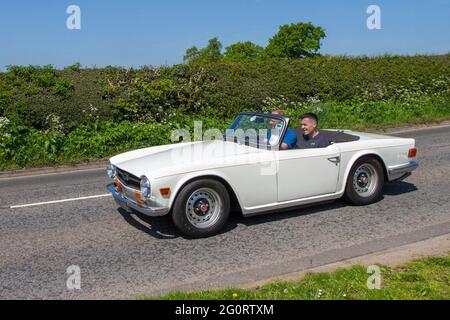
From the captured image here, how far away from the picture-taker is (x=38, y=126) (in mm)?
13664

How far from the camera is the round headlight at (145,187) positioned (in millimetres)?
5708

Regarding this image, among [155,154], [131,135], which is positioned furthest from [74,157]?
[155,154]

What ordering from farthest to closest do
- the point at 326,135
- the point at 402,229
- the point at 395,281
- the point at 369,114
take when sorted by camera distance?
the point at 369,114 → the point at 326,135 → the point at 402,229 → the point at 395,281

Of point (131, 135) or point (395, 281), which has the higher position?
point (131, 135)

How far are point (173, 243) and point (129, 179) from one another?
982 mm

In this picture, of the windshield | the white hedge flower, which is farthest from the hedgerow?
the windshield

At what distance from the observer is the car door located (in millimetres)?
6445

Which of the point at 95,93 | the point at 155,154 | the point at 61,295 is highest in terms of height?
the point at 95,93

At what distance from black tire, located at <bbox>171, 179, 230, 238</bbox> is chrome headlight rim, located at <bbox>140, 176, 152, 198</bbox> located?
36 cm

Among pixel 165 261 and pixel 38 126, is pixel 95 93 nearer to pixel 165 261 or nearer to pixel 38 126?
pixel 38 126

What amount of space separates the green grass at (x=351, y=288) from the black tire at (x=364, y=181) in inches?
94.9

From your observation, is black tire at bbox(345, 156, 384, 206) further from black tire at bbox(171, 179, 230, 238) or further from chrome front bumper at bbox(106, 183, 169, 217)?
chrome front bumper at bbox(106, 183, 169, 217)
